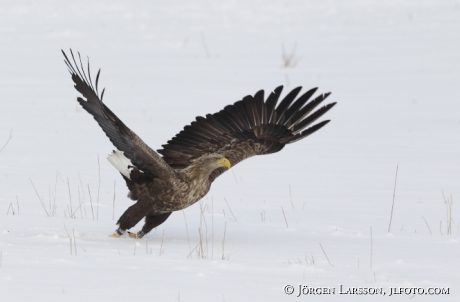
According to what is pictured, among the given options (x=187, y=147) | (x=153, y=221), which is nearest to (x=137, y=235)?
(x=153, y=221)

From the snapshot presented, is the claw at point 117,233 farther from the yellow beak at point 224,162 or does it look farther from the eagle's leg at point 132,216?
the yellow beak at point 224,162

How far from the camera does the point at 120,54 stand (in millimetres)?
20016

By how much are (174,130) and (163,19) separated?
1203 centimetres

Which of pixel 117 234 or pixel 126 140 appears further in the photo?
pixel 117 234

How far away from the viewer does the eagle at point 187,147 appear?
655cm

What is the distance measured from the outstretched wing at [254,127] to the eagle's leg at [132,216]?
892mm

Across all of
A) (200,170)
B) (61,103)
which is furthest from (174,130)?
(200,170)

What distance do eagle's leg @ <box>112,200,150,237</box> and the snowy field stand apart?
0.14 metres

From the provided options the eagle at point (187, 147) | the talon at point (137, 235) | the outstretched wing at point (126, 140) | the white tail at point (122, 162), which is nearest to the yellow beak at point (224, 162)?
the eagle at point (187, 147)

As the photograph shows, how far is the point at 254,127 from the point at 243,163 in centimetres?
312

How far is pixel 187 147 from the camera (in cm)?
773

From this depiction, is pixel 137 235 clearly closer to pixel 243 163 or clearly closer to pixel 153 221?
pixel 153 221

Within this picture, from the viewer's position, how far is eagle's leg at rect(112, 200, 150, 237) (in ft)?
22.1

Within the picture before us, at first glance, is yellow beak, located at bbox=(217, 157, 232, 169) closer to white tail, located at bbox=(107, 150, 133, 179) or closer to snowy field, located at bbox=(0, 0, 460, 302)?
snowy field, located at bbox=(0, 0, 460, 302)
